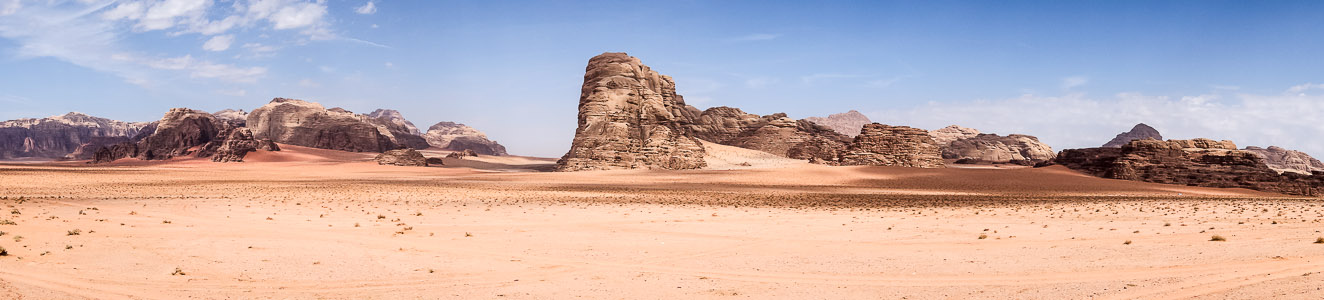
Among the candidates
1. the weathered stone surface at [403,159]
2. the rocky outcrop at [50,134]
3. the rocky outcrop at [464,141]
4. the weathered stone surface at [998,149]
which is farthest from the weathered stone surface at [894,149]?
the rocky outcrop at [50,134]

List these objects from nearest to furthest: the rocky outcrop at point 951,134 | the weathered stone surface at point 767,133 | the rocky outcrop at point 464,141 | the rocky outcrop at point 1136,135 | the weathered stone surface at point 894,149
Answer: the weathered stone surface at point 894,149 → the weathered stone surface at point 767,133 → the rocky outcrop at point 951,134 → the rocky outcrop at point 1136,135 → the rocky outcrop at point 464,141

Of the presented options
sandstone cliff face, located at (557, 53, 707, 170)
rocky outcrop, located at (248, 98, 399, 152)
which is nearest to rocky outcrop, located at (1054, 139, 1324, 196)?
sandstone cliff face, located at (557, 53, 707, 170)

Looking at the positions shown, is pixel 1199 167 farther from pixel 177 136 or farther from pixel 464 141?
pixel 464 141

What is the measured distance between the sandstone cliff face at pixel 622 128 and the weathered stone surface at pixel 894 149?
45.2ft

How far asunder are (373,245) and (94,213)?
8.95m

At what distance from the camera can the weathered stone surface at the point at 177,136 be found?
75.8 m

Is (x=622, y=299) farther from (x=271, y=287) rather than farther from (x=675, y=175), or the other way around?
(x=675, y=175)

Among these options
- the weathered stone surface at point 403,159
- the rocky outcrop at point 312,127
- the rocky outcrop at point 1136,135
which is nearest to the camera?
the weathered stone surface at point 403,159

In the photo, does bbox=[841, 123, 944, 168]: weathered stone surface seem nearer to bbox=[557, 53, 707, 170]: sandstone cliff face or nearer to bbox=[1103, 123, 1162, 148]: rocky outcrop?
bbox=[557, 53, 707, 170]: sandstone cliff face

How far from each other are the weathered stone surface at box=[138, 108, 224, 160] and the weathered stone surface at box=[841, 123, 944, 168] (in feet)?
230

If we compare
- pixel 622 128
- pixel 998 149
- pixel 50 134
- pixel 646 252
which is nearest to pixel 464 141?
pixel 50 134

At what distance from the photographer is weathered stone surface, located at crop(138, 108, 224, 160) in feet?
249

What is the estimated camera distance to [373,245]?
11.8m

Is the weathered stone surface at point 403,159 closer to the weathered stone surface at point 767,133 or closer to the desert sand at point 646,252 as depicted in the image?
the weathered stone surface at point 767,133
